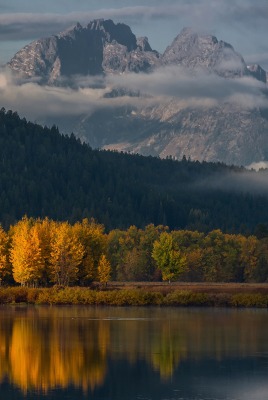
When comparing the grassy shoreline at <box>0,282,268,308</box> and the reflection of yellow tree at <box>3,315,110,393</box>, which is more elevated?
the grassy shoreline at <box>0,282,268,308</box>

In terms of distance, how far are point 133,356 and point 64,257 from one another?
3101 inches

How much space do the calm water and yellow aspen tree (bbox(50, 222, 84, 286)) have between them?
3808 cm

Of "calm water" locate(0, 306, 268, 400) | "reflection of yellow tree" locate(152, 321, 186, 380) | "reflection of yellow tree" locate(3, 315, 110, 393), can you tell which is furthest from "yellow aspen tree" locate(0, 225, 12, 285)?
"reflection of yellow tree" locate(152, 321, 186, 380)

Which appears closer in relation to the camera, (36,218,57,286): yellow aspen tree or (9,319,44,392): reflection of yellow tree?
(9,319,44,392): reflection of yellow tree

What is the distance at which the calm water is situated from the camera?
213 ft

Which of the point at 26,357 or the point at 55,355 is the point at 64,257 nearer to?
the point at 55,355

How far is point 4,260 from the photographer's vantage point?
535ft

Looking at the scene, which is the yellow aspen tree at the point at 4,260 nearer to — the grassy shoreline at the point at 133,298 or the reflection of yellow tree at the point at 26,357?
the grassy shoreline at the point at 133,298

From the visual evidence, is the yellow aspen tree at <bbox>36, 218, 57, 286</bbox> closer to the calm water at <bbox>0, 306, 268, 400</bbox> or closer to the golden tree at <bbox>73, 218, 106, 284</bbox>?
the golden tree at <bbox>73, 218, 106, 284</bbox>

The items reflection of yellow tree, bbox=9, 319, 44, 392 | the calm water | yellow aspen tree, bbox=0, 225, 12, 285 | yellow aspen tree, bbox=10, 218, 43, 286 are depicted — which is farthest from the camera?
yellow aspen tree, bbox=0, 225, 12, 285

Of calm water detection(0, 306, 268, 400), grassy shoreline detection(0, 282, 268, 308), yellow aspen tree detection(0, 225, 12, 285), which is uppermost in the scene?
yellow aspen tree detection(0, 225, 12, 285)

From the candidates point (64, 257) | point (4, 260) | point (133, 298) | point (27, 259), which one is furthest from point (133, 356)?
point (4, 260)

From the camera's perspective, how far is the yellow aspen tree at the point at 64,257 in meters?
158

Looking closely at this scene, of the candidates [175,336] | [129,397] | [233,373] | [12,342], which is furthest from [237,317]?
[129,397]
